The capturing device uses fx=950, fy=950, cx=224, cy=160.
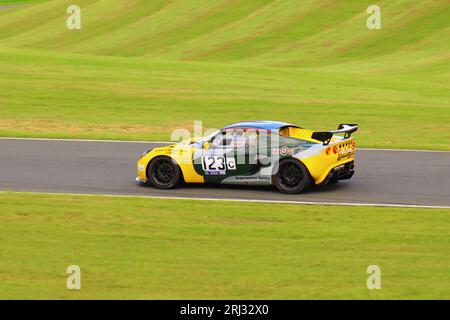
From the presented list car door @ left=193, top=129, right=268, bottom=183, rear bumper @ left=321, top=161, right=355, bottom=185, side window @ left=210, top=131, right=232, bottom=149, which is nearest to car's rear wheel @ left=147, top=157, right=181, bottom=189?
car door @ left=193, top=129, right=268, bottom=183

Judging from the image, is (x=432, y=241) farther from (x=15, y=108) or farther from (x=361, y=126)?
(x=15, y=108)

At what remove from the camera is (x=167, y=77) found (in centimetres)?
3538

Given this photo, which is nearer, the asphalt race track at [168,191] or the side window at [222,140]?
the asphalt race track at [168,191]

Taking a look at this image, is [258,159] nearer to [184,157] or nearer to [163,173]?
[184,157]

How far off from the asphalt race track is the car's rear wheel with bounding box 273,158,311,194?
17 centimetres

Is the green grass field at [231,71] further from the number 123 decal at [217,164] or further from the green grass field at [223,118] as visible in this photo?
the number 123 decal at [217,164]

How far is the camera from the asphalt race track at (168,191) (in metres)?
17.1

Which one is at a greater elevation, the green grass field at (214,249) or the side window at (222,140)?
the side window at (222,140)

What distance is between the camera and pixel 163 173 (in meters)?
17.9

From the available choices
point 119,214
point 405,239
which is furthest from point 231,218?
point 405,239

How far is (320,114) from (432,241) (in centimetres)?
1494

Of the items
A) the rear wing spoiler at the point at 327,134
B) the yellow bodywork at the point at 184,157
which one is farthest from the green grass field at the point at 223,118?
the rear wing spoiler at the point at 327,134

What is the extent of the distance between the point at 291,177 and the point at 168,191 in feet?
7.67

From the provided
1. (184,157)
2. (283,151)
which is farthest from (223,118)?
(283,151)
